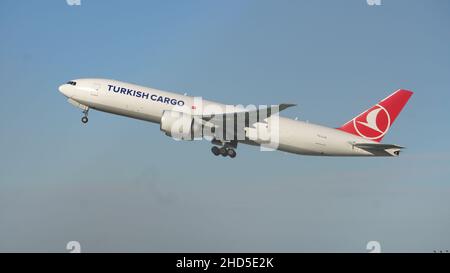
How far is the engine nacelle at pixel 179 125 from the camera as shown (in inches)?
1865

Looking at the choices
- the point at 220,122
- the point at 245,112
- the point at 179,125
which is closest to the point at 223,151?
the point at 220,122

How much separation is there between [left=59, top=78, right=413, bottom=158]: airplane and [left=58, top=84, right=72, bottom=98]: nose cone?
0.02 meters

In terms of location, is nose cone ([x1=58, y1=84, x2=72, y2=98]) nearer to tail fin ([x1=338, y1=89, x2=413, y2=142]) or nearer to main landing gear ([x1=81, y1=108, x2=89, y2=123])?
main landing gear ([x1=81, y1=108, x2=89, y2=123])

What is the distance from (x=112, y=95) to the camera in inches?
1929

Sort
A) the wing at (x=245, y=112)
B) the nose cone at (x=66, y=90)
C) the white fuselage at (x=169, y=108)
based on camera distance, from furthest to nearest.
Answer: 1. the nose cone at (x=66, y=90)
2. the white fuselage at (x=169, y=108)
3. the wing at (x=245, y=112)

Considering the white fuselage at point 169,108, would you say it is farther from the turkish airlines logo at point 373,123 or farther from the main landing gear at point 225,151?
the main landing gear at point 225,151

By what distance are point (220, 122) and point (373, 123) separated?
1262 cm

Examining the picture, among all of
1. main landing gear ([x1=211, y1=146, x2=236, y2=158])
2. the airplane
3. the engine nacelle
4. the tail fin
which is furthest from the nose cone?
the tail fin

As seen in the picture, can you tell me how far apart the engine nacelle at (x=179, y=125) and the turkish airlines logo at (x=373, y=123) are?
42.4 feet

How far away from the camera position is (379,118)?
173ft

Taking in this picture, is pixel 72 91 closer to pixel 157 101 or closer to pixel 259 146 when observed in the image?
pixel 157 101

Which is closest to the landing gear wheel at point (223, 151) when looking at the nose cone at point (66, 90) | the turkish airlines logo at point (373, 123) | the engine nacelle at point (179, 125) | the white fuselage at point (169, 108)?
the engine nacelle at point (179, 125)

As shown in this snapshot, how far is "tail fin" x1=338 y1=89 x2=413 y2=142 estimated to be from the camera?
5135cm
